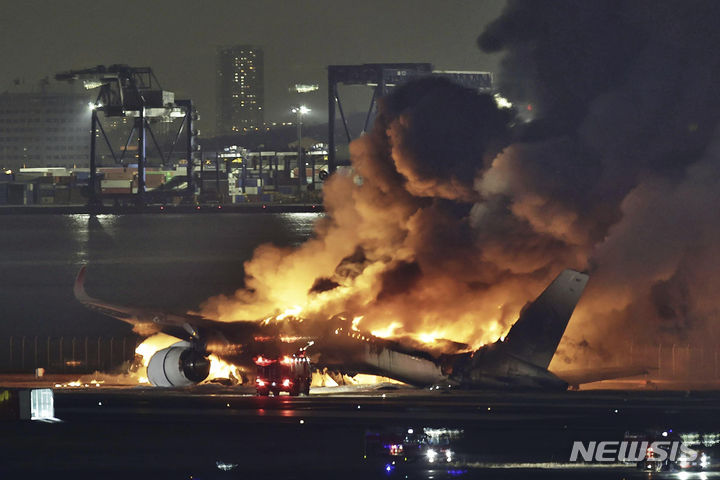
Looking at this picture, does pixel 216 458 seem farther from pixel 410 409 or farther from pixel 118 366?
pixel 118 366

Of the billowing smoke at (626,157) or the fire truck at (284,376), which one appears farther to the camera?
the billowing smoke at (626,157)

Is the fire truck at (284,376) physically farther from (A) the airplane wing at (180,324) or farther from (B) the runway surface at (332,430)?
(A) the airplane wing at (180,324)

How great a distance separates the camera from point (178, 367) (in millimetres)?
64938

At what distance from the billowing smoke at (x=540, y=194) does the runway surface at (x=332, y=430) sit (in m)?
8.60

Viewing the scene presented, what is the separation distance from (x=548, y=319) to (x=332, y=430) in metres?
14.8

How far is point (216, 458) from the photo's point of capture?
138 ft

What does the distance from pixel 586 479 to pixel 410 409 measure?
16.4 m

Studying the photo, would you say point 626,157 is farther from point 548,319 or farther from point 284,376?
point 284,376

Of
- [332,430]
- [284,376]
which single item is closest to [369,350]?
[284,376]

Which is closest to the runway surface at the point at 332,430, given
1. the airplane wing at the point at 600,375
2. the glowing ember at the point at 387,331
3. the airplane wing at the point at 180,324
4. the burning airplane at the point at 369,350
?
the airplane wing at the point at 600,375

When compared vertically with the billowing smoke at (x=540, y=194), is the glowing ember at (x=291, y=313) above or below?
below

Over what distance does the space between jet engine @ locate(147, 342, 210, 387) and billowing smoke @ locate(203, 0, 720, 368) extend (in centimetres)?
757

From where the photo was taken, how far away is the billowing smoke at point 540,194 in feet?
217

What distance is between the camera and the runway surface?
40.0m
